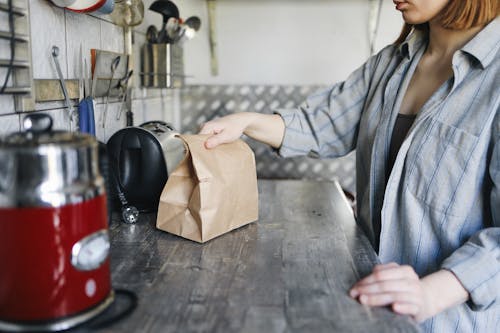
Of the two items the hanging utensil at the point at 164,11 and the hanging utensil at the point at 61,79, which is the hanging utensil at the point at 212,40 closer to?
the hanging utensil at the point at 164,11

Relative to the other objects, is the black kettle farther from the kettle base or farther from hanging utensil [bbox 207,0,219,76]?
hanging utensil [bbox 207,0,219,76]

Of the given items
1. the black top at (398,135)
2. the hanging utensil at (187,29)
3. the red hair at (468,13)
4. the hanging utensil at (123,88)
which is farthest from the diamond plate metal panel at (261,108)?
the red hair at (468,13)

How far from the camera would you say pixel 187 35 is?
6.57 ft

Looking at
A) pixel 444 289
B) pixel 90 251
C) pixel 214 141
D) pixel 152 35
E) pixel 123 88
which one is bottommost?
pixel 444 289

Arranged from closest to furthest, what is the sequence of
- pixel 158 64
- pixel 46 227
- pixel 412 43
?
1. pixel 46 227
2. pixel 412 43
3. pixel 158 64

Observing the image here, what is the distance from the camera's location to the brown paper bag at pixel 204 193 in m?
1.02

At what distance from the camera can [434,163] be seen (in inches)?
40.1

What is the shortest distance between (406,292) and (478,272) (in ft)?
0.58

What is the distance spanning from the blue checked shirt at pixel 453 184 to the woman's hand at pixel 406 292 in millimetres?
43

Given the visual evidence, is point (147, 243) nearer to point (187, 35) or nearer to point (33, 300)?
point (33, 300)

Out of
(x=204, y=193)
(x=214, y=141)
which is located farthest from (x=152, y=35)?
(x=204, y=193)

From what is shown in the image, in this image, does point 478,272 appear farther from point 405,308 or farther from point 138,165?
point 138,165

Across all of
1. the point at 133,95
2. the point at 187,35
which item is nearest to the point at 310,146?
the point at 133,95

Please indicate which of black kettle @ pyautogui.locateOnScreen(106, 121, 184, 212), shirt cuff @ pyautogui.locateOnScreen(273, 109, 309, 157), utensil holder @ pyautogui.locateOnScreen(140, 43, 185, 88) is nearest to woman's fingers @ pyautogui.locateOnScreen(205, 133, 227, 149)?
black kettle @ pyautogui.locateOnScreen(106, 121, 184, 212)
